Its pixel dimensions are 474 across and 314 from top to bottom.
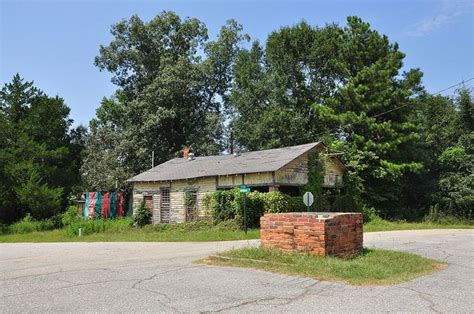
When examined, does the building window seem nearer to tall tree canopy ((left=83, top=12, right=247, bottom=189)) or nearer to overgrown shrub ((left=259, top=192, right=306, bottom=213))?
overgrown shrub ((left=259, top=192, right=306, bottom=213))

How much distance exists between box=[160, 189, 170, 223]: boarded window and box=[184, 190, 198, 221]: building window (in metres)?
2.03

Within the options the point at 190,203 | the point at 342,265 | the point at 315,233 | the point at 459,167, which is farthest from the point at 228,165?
the point at 342,265

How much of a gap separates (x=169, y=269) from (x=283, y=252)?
273 cm

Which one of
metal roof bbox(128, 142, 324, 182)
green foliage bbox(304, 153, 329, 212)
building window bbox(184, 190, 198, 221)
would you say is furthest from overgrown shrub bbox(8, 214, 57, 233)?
green foliage bbox(304, 153, 329, 212)

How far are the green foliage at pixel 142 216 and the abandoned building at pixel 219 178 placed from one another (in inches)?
17.0

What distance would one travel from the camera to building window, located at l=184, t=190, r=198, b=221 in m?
29.4

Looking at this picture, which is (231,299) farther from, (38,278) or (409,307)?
(38,278)

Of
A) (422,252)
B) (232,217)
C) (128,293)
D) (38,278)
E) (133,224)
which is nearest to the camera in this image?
(128,293)

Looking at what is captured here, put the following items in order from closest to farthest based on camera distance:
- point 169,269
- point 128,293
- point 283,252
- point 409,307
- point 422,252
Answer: point 409,307 → point 128,293 → point 169,269 → point 283,252 → point 422,252

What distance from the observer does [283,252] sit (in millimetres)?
10812

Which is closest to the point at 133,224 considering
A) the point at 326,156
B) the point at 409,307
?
the point at 326,156

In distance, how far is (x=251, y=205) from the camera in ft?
81.0

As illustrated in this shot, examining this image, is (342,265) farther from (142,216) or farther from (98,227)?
(142,216)

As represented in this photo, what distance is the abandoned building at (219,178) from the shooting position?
87.4 ft
